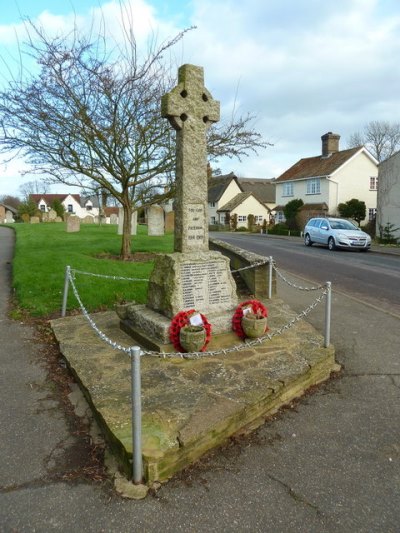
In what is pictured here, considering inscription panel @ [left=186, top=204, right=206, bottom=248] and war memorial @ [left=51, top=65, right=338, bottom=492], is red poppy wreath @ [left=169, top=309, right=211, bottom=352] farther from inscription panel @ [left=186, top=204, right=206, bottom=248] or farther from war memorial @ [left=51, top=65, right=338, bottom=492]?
inscription panel @ [left=186, top=204, right=206, bottom=248]

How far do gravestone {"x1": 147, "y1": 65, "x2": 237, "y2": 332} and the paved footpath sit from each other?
1.93 m

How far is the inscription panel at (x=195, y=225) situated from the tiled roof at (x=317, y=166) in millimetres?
35753

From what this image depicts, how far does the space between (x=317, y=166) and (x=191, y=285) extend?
40.2 meters

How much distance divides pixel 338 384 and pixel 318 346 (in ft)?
2.30

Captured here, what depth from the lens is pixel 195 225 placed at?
18.2ft

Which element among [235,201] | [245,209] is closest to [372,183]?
[245,209]

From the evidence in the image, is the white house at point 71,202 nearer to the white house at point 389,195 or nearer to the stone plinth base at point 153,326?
the white house at point 389,195

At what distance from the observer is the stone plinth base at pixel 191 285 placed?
5324mm

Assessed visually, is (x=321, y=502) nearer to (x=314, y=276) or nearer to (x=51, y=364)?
(x=51, y=364)

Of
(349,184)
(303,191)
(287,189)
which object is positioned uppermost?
(287,189)

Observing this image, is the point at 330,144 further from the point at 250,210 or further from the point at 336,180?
the point at 250,210

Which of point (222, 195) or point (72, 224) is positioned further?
point (222, 195)

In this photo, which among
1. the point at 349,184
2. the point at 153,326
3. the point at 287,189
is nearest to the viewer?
the point at 153,326

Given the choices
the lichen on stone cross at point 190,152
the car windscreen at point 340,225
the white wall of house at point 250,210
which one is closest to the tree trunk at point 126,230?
the lichen on stone cross at point 190,152
